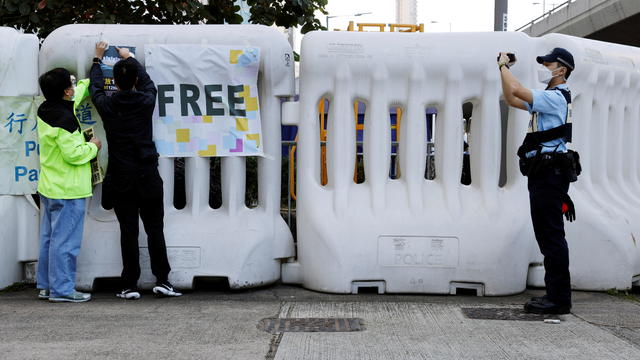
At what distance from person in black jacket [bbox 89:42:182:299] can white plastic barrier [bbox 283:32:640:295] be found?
3.57 ft

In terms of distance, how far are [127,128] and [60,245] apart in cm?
98

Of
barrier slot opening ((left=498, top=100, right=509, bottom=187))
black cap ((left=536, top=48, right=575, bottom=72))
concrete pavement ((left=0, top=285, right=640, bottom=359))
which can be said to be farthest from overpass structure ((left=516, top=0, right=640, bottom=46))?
concrete pavement ((left=0, top=285, right=640, bottom=359))

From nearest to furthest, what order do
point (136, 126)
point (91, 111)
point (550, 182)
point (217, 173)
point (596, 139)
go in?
point (550, 182) → point (136, 126) → point (91, 111) → point (596, 139) → point (217, 173)

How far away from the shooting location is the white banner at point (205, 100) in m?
5.54

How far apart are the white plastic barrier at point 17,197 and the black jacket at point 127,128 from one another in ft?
2.70

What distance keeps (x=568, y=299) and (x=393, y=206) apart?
1505 millimetres

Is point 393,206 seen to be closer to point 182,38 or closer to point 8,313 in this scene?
point 182,38

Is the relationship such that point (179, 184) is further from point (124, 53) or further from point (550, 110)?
point (550, 110)

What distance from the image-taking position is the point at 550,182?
15.1 ft

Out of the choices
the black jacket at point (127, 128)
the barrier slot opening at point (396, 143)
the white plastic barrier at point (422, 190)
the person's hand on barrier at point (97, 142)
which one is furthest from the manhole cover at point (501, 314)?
the person's hand on barrier at point (97, 142)

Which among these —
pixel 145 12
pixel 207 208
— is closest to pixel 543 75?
pixel 207 208

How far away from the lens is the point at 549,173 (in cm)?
461

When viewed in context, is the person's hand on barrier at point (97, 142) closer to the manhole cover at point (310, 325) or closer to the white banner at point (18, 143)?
the white banner at point (18, 143)

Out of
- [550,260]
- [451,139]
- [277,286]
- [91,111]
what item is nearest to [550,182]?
[550,260]
